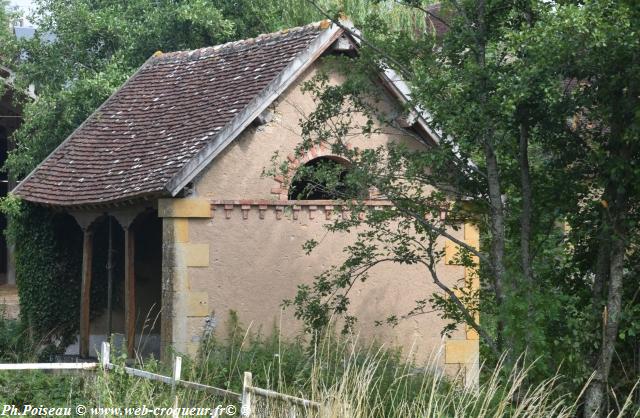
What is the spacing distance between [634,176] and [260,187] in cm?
567

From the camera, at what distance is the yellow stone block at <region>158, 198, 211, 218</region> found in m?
14.1

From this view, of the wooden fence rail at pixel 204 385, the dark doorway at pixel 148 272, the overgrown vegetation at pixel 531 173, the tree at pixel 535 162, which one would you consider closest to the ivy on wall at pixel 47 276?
the dark doorway at pixel 148 272

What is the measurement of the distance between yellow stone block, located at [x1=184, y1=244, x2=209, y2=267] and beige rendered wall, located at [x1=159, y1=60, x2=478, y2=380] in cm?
1

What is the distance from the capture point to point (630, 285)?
10.9 meters

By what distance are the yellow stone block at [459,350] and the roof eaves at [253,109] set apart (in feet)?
13.3

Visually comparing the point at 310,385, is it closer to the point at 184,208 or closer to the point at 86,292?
Answer: the point at 184,208

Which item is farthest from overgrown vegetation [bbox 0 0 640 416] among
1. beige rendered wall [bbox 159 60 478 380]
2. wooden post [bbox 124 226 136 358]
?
wooden post [bbox 124 226 136 358]

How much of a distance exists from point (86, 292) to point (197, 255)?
116 inches

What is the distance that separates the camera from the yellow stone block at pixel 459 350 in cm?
1541

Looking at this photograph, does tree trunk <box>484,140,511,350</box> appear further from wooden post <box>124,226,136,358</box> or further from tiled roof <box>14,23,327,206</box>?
wooden post <box>124,226,136,358</box>

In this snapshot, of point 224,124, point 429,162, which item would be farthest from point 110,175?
point 429,162

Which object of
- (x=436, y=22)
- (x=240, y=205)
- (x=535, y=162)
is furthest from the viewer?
(x=436, y=22)

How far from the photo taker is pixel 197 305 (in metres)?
14.2

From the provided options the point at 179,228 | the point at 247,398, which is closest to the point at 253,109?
the point at 179,228
